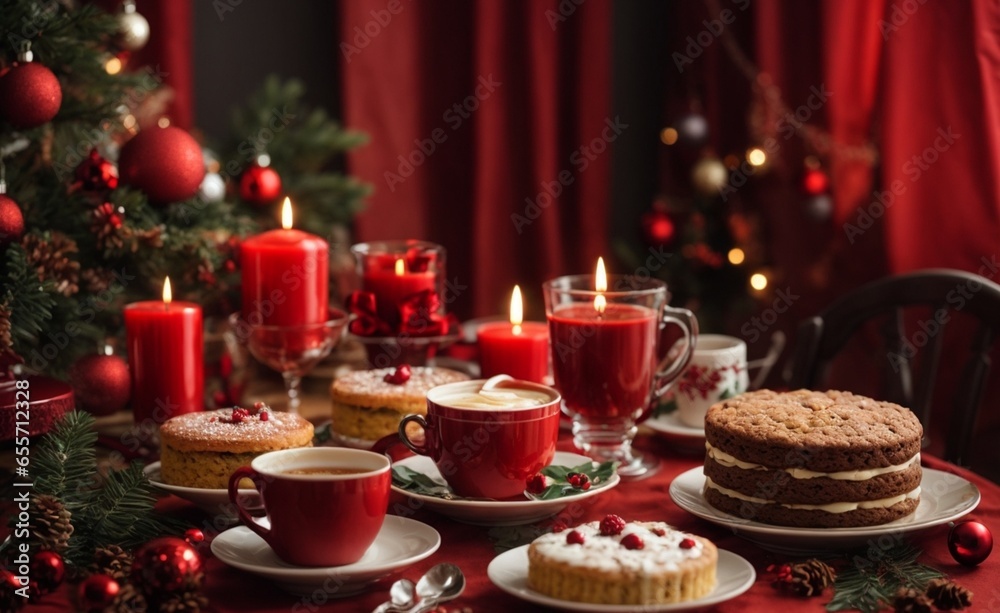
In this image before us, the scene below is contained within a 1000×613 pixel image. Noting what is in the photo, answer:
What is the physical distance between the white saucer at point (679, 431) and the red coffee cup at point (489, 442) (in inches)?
15.3

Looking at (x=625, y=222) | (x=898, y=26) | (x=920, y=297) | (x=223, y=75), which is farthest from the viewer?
(x=625, y=222)

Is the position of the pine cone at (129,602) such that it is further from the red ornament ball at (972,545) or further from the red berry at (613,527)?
the red ornament ball at (972,545)

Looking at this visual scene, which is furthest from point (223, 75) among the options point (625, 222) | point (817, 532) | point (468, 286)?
point (817, 532)

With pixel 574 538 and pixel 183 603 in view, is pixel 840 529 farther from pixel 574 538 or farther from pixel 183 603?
pixel 183 603

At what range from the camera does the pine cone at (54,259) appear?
5.68 feet

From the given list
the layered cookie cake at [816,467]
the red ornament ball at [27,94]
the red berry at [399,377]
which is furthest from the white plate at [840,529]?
the red ornament ball at [27,94]

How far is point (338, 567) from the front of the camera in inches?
44.1

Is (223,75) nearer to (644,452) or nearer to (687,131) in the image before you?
(687,131)

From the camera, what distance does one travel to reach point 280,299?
1.76 m

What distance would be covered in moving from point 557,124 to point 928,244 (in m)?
1.27

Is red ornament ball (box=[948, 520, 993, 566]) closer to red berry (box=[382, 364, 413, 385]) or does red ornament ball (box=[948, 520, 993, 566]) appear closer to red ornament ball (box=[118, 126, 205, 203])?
red berry (box=[382, 364, 413, 385])

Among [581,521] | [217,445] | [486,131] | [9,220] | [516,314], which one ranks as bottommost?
[581,521]

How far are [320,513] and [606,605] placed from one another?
0.32m

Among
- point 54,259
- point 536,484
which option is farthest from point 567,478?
point 54,259
